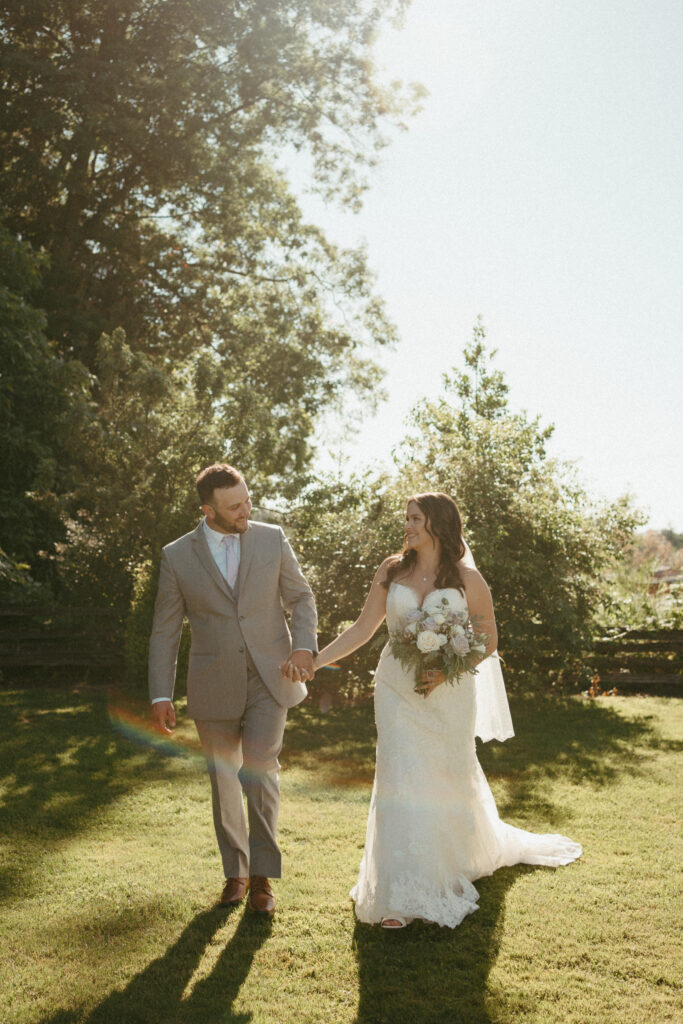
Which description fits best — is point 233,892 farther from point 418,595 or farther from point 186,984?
point 418,595

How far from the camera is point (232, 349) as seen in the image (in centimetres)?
2239

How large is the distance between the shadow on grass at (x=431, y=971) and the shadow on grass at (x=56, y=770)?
7.33 feet

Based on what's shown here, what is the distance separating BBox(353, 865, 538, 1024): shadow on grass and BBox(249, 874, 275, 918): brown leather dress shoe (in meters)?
0.50

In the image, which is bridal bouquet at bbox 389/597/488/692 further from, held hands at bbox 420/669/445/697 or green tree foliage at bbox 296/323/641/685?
green tree foliage at bbox 296/323/641/685

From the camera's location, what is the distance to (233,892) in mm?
4832

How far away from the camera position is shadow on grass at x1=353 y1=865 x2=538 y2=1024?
3.65 meters

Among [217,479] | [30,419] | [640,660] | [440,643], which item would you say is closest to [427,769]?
[440,643]

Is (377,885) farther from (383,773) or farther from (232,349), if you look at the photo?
(232,349)

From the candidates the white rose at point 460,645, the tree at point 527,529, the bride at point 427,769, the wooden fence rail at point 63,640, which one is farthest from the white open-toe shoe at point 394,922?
the wooden fence rail at point 63,640

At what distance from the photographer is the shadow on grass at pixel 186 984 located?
3604 mm

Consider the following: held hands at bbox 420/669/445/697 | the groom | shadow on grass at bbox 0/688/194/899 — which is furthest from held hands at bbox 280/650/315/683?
shadow on grass at bbox 0/688/194/899

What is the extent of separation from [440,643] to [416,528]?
0.75 meters

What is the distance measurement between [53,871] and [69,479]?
1081cm

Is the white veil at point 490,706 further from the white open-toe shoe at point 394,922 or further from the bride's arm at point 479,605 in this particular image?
the white open-toe shoe at point 394,922
